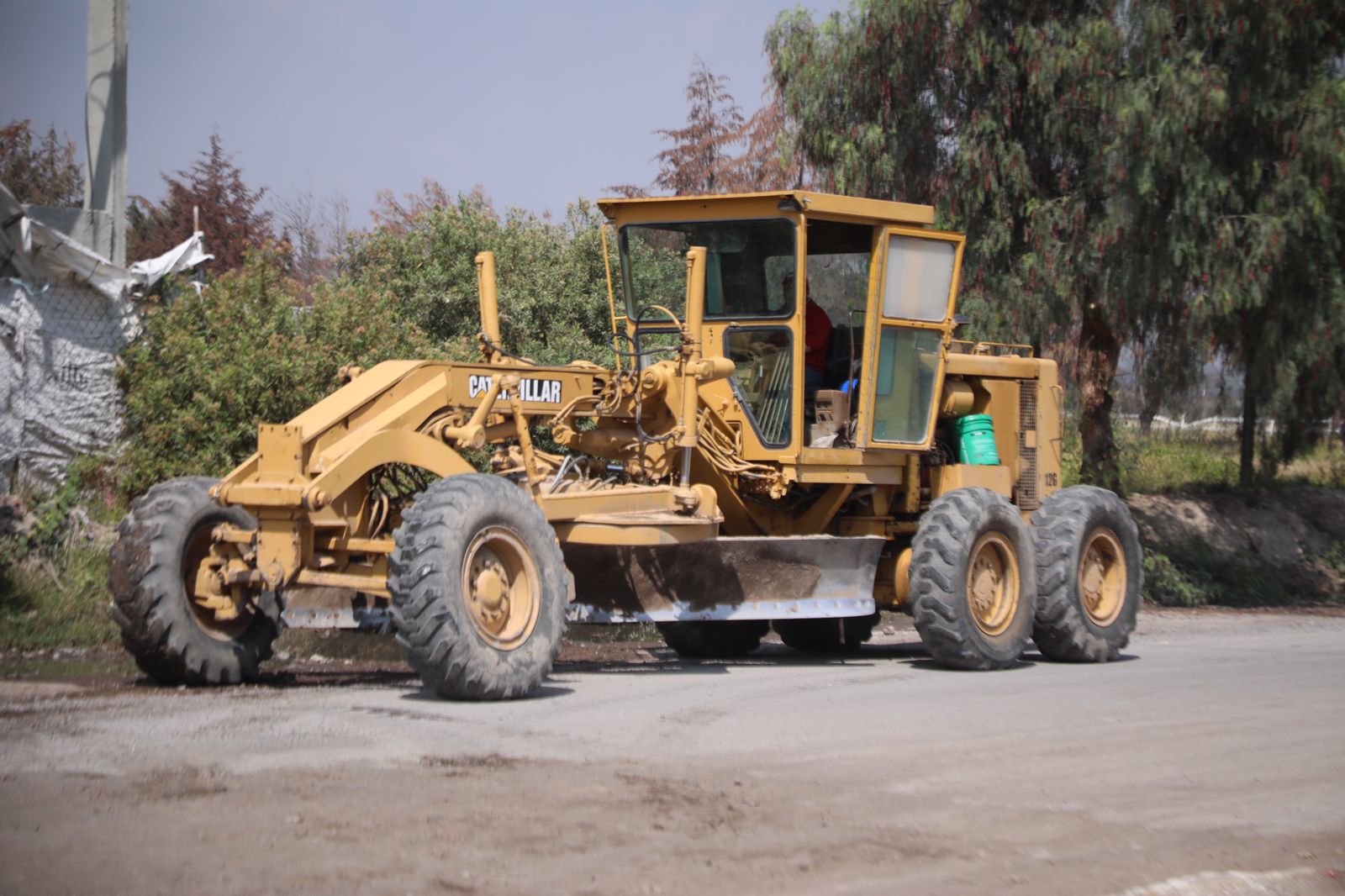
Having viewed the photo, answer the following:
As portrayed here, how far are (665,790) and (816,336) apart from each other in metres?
6.21

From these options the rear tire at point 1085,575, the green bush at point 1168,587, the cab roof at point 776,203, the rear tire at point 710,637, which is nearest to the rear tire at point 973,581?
the rear tire at point 1085,575

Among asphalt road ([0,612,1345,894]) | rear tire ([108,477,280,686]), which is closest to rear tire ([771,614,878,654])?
asphalt road ([0,612,1345,894])

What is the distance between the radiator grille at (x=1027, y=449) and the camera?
42.2 ft

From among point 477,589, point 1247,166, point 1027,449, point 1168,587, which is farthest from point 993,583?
point 1247,166

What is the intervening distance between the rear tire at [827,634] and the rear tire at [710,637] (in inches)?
18.2

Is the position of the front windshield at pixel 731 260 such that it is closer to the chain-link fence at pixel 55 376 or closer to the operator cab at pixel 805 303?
the operator cab at pixel 805 303

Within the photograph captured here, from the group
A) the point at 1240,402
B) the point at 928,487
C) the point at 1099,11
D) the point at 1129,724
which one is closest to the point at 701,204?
the point at 928,487

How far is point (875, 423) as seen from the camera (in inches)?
456

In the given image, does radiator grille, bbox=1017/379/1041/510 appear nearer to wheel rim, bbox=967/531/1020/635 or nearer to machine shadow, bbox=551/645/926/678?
wheel rim, bbox=967/531/1020/635

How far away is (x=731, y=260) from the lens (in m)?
11.2

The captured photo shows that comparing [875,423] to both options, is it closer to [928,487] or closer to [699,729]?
[928,487]

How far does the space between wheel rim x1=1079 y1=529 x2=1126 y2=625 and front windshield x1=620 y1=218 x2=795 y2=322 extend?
11.4ft

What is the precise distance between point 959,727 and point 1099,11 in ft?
45.0

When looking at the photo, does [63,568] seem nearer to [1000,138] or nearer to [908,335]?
[908,335]
